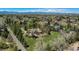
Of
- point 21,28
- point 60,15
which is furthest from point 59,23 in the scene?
point 21,28

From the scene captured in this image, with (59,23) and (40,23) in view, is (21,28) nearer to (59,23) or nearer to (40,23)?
(40,23)

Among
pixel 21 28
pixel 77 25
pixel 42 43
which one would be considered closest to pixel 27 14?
pixel 21 28
